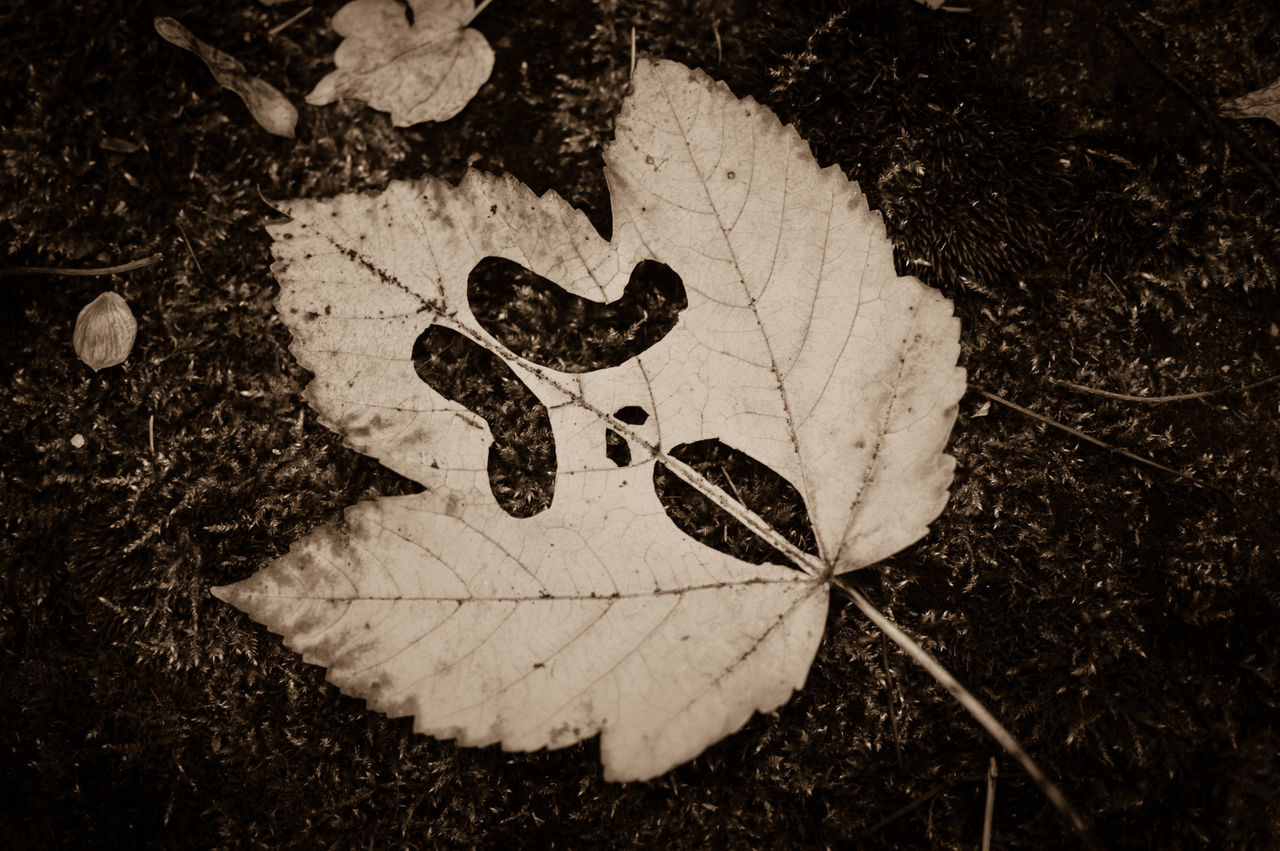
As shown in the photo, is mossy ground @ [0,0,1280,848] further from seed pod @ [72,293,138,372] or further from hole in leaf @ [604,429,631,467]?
hole in leaf @ [604,429,631,467]

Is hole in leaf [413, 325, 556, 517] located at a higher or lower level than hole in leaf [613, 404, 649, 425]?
lower

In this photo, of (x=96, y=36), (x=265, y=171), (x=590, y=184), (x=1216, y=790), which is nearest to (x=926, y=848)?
(x=1216, y=790)

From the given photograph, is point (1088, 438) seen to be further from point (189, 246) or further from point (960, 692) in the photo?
point (189, 246)

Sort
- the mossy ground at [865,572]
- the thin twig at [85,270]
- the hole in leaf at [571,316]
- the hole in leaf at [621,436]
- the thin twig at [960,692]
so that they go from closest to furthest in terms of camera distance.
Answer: the thin twig at [960,692]
the hole in leaf at [621,436]
the mossy ground at [865,572]
the hole in leaf at [571,316]
the thin twig at [85,270]

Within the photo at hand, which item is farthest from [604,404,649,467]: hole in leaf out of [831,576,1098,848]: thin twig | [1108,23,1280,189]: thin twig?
[1108,23,1280,189]: thin twig

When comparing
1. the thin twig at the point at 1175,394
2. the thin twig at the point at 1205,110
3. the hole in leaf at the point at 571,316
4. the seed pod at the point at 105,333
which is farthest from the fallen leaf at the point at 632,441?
the thin twig at the point at 1205,110

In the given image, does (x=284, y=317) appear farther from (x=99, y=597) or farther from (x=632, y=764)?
(x=632, y=764)

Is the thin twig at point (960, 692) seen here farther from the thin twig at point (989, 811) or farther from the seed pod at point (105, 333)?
the seed pod at point (105, 333)
